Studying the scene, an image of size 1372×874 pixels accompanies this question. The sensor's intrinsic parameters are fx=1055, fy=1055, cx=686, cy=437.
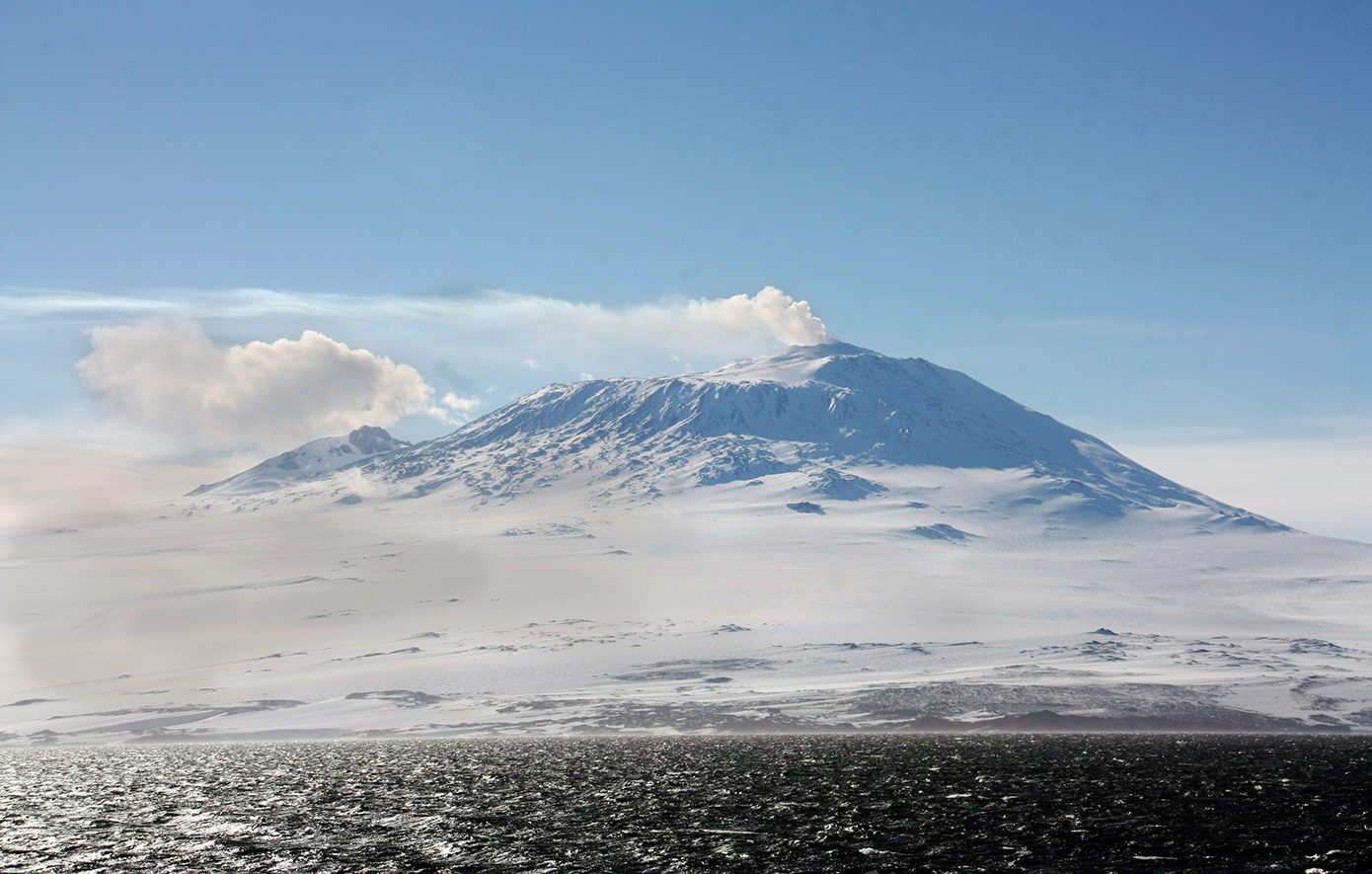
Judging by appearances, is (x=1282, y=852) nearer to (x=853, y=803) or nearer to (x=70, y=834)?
(x=853, y=803)

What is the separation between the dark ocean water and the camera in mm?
48031

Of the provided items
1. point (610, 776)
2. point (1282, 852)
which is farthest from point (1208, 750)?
point (1282, 852)

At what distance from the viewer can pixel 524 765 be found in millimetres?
107250

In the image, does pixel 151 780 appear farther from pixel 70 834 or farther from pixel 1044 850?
pixel 1044 850

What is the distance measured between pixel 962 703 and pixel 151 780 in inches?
5205

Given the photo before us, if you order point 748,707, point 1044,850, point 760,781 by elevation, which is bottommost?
point 748,707

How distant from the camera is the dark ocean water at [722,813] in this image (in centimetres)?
4803

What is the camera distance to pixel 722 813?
208 ft

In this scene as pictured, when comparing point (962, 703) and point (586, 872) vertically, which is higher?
point (586, 872)

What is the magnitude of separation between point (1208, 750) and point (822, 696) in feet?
276

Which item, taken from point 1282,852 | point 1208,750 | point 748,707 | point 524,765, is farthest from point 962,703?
point 1282,852

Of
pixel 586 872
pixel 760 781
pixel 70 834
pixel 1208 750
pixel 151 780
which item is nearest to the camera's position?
pixel 586 872

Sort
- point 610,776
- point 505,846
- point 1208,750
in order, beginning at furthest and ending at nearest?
1. point 1208,750
2. point 610,776
3. point 505,846

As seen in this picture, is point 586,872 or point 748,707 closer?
point 586,872
